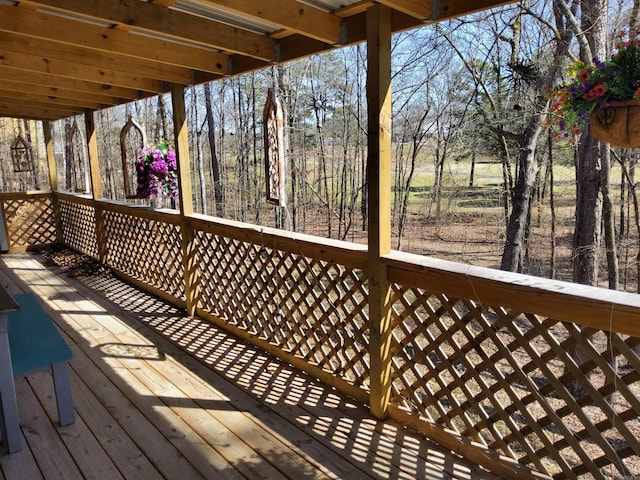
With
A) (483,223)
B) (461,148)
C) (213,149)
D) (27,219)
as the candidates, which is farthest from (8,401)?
(483,223)

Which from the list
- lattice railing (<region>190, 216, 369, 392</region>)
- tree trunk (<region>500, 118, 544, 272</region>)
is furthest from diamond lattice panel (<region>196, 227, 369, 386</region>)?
tree trunk (<region>500, 118, 544, 272</region>)

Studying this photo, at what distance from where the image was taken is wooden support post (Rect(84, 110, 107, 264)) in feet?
17.0

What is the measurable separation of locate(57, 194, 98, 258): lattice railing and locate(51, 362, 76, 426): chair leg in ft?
12.8

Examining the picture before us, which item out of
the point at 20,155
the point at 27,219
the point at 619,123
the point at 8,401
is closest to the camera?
the point at 619,123

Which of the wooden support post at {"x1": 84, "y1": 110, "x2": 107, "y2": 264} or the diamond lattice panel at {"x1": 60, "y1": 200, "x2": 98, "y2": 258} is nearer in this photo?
the wooden support post at {"x1": 84, "y1": 110, "x2": 107, "y2": 264}

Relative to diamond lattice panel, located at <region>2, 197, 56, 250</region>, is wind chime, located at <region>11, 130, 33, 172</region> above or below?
above

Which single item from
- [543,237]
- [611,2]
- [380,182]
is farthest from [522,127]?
[380,182]

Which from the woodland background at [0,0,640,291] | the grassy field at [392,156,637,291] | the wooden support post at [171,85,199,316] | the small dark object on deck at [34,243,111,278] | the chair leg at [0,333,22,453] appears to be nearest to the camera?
the chair leg at [0,333,22,453]

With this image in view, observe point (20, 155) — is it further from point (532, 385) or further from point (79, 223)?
point (532, 385)

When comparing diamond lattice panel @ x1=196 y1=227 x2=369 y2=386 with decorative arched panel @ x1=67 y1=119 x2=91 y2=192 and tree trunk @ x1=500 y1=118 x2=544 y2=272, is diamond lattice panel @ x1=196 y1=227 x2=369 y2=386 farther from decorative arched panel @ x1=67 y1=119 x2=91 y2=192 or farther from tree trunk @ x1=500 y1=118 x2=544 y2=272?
tree trunk @ x1=500 y1=118 x2=544 y2=272

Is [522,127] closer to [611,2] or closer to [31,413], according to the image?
[611,2]

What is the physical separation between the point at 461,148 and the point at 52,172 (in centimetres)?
800

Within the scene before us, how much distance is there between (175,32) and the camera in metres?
2.27

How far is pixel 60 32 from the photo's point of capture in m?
2.38
